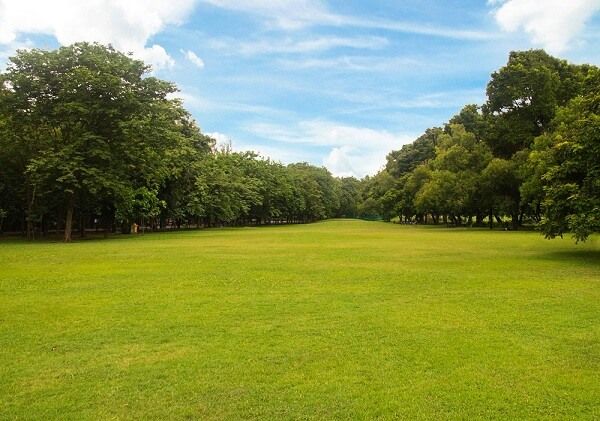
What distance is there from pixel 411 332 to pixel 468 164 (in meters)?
51.9

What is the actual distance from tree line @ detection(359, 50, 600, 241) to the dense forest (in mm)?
95

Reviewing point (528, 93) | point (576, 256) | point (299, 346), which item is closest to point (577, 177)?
point (576, 256)

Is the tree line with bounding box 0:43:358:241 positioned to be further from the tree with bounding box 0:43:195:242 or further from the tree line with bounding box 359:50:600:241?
the tree line with bounding box 359:50:600:241

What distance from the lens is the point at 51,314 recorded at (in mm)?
10570

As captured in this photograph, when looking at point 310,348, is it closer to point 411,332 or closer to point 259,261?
point 411,332

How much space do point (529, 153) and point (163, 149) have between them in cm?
3082

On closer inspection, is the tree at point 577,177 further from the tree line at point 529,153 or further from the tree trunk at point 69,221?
the tree trunk at point 69,221

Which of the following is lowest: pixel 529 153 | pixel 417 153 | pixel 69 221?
pixel 69 221

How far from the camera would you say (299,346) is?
8141mm

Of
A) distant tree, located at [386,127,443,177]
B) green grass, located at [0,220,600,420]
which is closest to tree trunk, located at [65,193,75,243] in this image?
green grass, located at [0,220,600,420]

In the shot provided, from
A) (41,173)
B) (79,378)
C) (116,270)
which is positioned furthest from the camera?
(41,173)

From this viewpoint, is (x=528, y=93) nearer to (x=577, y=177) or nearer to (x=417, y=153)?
(x=577, y=177)

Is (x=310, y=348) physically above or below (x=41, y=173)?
below

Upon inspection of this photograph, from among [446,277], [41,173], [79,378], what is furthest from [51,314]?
[41,173]
